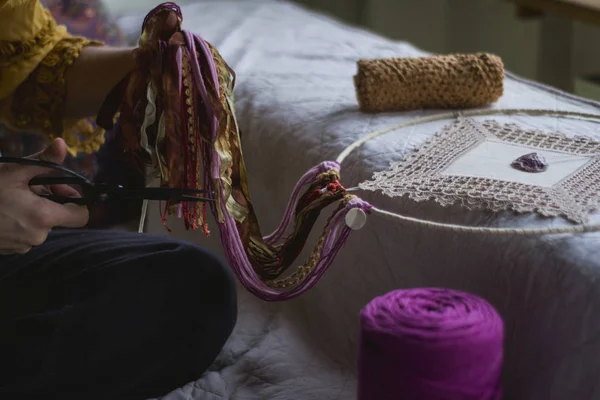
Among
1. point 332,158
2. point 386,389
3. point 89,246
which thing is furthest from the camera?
point 332,158

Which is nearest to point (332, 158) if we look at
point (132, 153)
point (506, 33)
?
point (132, 153)

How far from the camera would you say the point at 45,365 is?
93 centimetres

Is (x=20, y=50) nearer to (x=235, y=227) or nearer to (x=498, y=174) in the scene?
(x=235, y=227)

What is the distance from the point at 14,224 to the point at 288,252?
297mm

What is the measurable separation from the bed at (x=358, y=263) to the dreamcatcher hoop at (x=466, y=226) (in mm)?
10

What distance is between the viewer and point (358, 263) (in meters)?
1.03

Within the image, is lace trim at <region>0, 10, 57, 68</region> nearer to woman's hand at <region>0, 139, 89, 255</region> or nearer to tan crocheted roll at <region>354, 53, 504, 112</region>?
woman's hand at <region>0, 139, 89, 255</region>

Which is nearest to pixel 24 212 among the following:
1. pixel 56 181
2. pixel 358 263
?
pixel 56 181

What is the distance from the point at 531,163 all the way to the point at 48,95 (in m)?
0.66

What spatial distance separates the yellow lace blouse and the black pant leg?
0.62 ft

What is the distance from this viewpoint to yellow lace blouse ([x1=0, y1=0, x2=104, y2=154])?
3.65ft

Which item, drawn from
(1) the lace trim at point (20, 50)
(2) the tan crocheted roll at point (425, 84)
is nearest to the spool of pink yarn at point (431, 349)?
(2) the tan crocheted roll at point (425, 84)

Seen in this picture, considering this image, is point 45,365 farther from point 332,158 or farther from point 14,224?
point 332,158

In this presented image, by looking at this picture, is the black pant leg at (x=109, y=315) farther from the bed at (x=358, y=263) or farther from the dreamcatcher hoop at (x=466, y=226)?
the dreamcatcher hoop at (x=466, y=226)
